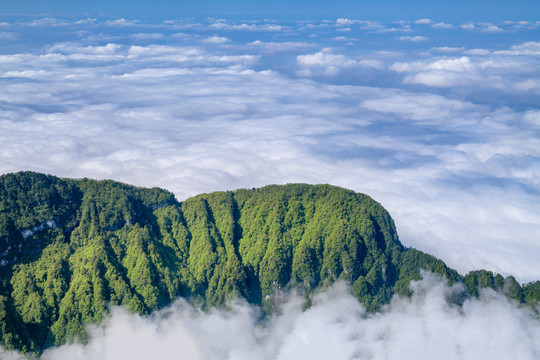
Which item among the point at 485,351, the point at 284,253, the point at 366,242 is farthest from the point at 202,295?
the point at 485,351

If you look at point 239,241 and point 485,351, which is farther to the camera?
point 239,241

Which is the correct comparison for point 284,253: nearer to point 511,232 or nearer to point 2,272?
point 2,272

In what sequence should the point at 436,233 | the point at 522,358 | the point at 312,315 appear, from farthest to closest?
the point at 436,233 < the point at 312,315 < the point at 522,358

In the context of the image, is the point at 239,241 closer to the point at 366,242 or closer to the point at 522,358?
the point at 366,242

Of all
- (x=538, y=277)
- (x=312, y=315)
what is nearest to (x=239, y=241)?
(x=312, y=315)

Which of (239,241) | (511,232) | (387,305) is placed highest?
(239,241)

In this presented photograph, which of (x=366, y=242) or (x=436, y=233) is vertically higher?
(x=366, y=242)

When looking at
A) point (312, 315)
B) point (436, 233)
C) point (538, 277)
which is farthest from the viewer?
point (436, 233)
